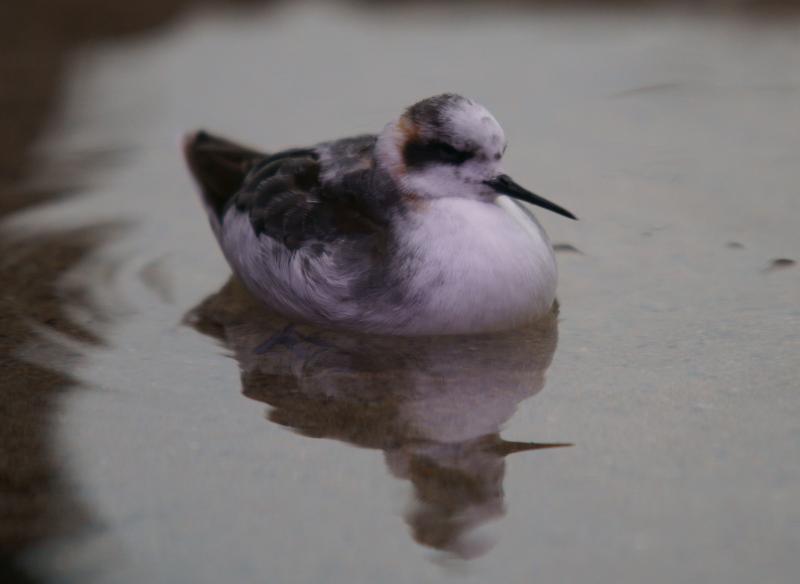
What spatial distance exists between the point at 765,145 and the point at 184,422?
12.1ft

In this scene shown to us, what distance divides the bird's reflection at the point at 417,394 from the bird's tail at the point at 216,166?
57 centimetres

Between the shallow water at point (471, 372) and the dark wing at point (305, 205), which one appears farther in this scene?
the dark wing at point (305, 205)

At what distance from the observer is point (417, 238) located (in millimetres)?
4242

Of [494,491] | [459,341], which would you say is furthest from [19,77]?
[494,491]

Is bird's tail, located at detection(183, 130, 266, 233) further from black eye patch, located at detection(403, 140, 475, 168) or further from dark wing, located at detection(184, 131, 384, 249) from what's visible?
black eye patch, located at detection(403, 140, 475, 168)

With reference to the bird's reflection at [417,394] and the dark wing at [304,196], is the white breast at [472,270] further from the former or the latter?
the dark wing at [304,196]

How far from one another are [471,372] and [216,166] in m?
1.89

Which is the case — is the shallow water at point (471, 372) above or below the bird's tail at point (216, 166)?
below

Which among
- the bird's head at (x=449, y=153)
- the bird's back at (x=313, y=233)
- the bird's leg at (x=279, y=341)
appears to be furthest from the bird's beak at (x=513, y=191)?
the bird's leg at (x=279, y=341)

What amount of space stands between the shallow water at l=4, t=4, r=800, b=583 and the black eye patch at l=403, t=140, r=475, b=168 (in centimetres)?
68

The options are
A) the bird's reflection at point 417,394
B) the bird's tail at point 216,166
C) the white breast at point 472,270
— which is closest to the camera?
the bird's reflection at point 417,394

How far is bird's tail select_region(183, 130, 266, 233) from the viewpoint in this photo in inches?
206

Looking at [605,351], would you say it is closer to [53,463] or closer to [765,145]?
[53,463]

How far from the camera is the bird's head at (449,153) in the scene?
14.0 feet
